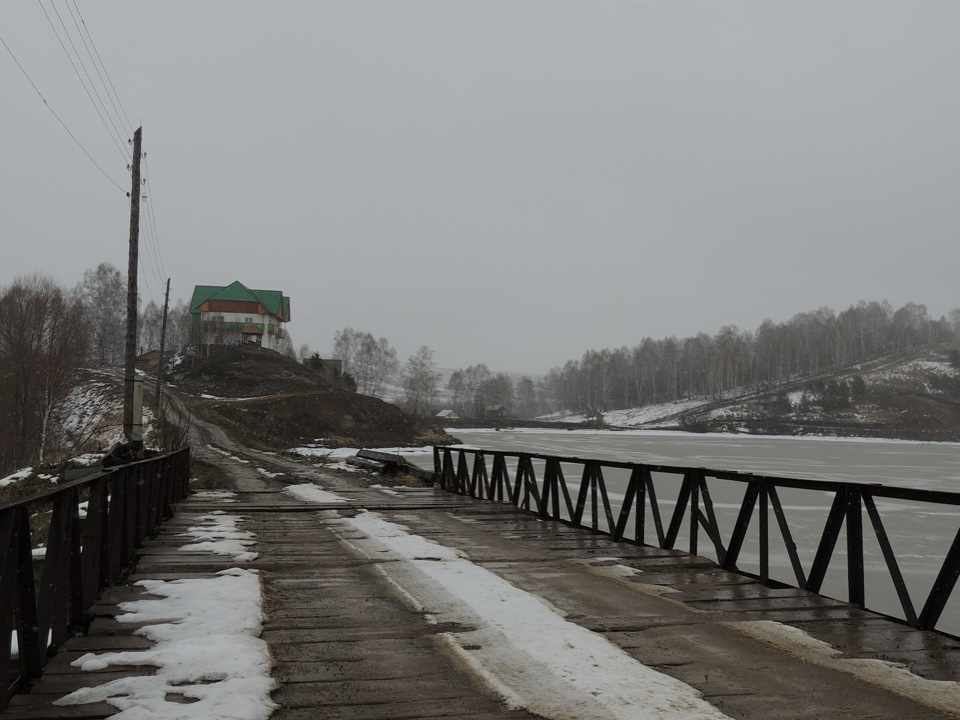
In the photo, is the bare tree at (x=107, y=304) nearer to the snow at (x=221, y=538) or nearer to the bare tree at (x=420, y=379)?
the bare tree at (x=420, y=379)

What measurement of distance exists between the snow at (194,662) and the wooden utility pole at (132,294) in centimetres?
1090

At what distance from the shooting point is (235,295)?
79.2 m

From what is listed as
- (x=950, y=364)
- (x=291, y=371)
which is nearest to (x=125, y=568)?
(x=291, y=371)

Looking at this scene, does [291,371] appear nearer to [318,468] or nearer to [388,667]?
[318,468]

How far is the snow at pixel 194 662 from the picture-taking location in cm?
319

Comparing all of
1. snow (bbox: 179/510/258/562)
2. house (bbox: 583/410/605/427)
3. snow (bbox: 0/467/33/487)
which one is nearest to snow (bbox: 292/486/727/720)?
snow (bbox: 179/510/258/562)

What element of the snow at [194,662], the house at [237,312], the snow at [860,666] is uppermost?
the house at [237,312]

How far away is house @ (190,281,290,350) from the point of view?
75812mm

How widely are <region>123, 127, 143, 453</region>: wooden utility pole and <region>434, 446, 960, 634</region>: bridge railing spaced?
21.9 ft

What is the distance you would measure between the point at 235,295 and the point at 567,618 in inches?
3141

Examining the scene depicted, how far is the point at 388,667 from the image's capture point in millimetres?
3809

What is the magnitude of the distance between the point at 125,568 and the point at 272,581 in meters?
1.18

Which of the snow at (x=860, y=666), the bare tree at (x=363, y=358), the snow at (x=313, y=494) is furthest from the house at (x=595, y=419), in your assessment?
the snow at (x=860, y=666)

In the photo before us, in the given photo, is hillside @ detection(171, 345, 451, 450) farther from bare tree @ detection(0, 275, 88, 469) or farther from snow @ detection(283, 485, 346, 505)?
snow @ detection(283, 485, 346, 505)
